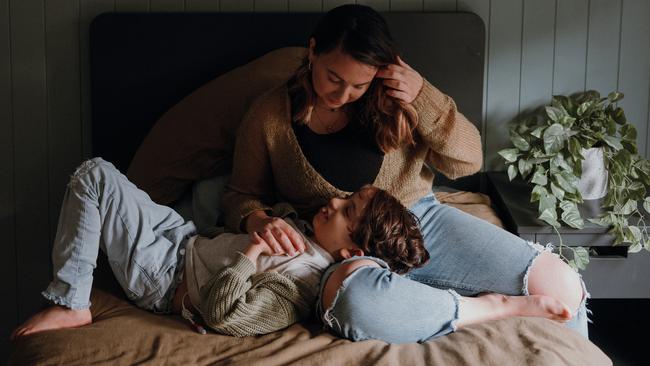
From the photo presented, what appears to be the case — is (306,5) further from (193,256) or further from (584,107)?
(193,256)

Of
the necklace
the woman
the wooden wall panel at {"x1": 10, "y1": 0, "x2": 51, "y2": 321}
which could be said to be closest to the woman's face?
the woman

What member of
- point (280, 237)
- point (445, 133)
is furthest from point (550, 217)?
point (280, 237)

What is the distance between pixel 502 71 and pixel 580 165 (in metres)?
0.48

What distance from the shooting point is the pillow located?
257 cm

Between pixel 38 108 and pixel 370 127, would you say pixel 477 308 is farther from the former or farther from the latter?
pixel 38 108

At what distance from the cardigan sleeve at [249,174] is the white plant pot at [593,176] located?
3.20ft

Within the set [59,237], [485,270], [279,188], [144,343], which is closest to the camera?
[144,343]

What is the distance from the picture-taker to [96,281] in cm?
230

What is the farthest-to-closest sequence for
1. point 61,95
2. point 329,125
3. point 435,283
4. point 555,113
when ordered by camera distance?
point 61,95 → point 555,113 → point 329,125 → point 435,283

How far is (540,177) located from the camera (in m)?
2.56

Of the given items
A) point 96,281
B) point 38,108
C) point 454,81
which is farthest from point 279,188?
point 38,108

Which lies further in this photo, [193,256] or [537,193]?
[537,193]

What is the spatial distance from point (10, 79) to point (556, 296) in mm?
1937

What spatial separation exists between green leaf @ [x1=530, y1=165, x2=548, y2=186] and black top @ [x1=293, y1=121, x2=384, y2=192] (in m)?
0.54
